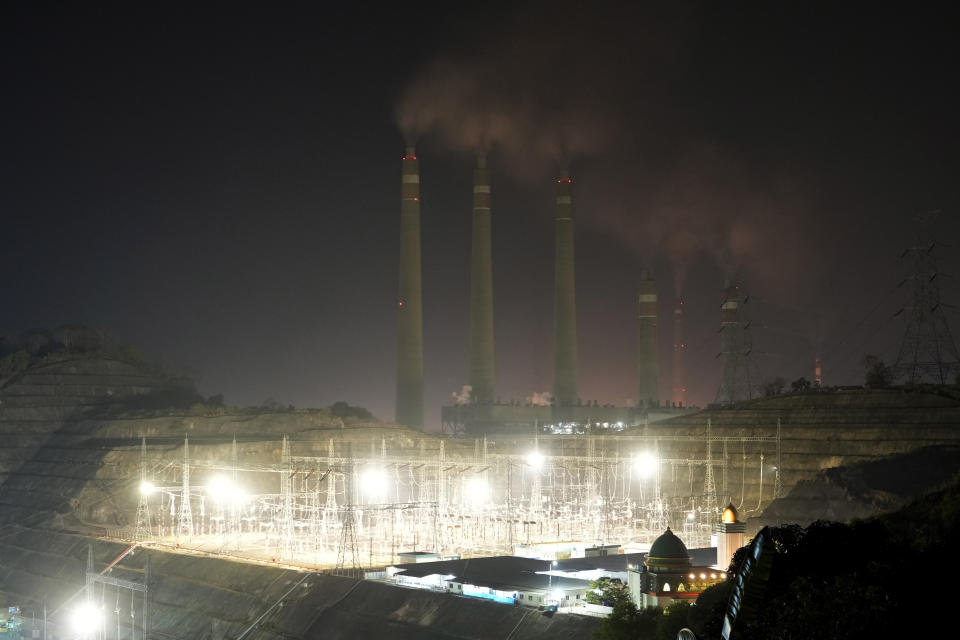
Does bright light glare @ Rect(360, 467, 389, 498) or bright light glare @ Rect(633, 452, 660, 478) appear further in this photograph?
bright light glare @ Rect(360, 467, 389, 498)

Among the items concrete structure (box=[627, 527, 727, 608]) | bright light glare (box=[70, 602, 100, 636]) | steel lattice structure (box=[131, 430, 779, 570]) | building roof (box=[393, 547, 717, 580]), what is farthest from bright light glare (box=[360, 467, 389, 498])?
concrete structure (box=[627, 527, 727, 608])

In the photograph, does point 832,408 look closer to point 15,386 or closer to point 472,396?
point 472,396

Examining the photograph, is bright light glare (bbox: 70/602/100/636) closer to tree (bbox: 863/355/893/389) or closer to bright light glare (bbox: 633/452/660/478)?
bright light glare (bbox: 633/452/660/478)

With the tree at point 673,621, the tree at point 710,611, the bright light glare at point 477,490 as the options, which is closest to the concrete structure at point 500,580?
the tree at point 673,621

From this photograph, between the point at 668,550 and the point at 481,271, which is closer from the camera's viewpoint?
the point at 668,550

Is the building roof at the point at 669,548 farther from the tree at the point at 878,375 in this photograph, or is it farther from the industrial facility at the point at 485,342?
the industrial facility at the point at 485,342

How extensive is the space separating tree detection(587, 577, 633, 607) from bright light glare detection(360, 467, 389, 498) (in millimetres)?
32851

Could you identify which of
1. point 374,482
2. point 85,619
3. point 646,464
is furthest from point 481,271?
point 85,619

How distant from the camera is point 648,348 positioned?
117 metres

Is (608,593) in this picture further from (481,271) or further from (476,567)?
(481,271)

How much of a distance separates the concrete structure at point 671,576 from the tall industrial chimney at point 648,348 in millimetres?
72239

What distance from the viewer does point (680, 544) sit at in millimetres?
44750

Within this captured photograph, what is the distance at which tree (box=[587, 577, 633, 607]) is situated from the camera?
160 feet

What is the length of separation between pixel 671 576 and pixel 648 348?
73802mm
